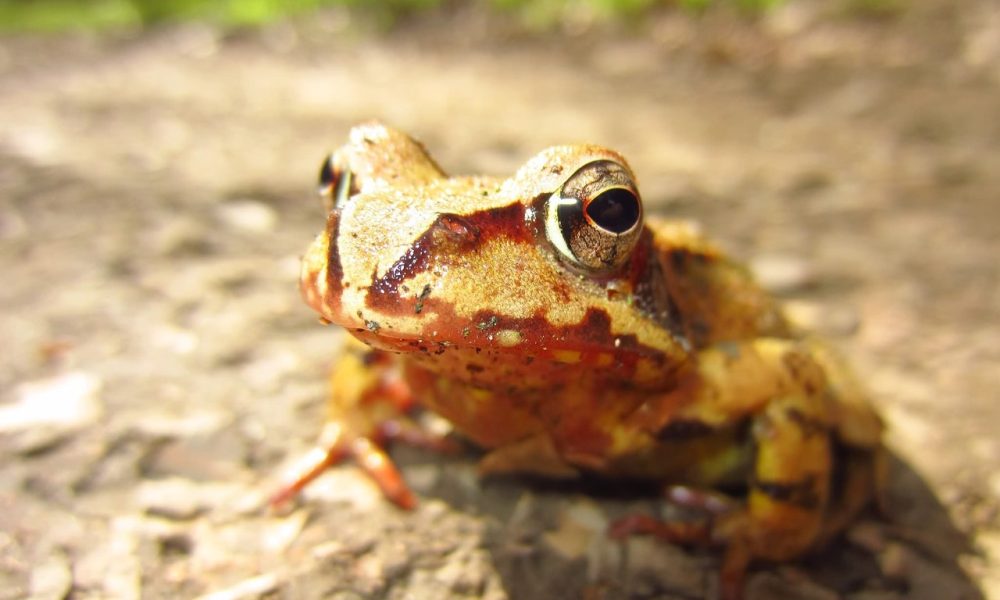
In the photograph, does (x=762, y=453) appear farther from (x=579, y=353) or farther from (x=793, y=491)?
(x=579, y=353)

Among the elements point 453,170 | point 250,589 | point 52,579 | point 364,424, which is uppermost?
point 453,170

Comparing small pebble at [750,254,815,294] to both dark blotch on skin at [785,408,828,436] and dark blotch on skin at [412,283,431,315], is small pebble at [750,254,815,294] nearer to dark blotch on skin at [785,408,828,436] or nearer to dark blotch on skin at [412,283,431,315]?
dark blotch on skin at [785,408,828,436]

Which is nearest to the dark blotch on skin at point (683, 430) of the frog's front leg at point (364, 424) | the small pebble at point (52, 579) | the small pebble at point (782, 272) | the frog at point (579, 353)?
the frog at point (579, 353)

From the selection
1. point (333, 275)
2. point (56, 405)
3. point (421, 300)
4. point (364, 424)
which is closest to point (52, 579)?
point (56, 405)

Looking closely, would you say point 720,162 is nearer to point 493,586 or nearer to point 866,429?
point 866,429

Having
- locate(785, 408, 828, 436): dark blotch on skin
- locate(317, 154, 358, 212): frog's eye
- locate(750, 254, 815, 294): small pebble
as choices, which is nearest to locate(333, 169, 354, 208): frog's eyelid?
locate(317, 154, 358, 212): frog's eye

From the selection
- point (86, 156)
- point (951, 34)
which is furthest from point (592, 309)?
point (951, 34)
